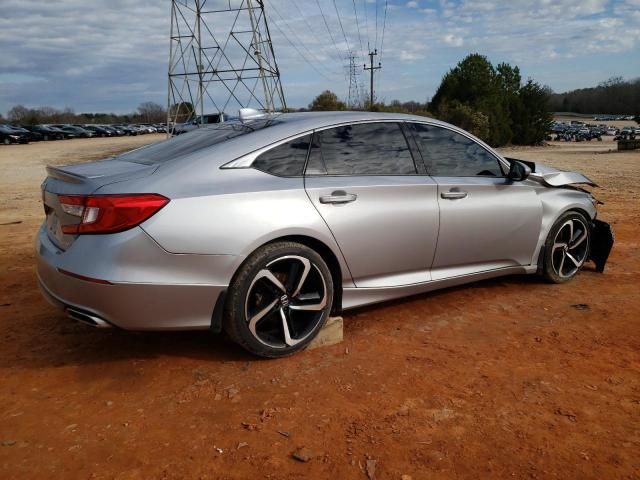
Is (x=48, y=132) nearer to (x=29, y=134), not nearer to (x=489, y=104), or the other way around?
(x=29, y=134)

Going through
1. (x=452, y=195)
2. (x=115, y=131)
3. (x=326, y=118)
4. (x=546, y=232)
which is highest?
(x=326, y=118)

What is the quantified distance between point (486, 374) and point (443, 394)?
0.39 meters

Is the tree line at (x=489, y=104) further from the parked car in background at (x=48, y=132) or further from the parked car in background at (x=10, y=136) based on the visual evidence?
the parked car in background at (x=48, y=132)

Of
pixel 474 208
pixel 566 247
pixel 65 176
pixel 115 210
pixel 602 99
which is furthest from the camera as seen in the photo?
pixel 602 99

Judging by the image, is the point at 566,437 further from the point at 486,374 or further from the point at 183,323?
the point at 183,323

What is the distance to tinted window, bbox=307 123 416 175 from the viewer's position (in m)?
3.68

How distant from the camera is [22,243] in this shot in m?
7.14

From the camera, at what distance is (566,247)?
4.98 meters

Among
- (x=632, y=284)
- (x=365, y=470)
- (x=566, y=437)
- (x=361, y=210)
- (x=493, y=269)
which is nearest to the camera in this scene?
(x=365, y=470)

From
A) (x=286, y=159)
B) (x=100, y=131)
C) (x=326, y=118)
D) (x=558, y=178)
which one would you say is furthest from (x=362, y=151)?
(x=100, y=131)

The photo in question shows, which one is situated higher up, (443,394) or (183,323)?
(183,323)

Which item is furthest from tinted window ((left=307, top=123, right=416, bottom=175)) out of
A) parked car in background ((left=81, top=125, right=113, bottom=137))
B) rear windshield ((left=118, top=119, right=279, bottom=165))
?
parked car in background ((left=81, top=125, right=113, bottom=137))

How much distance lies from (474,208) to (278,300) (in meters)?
1.80

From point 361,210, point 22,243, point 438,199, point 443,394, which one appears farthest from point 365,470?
point 22,243
